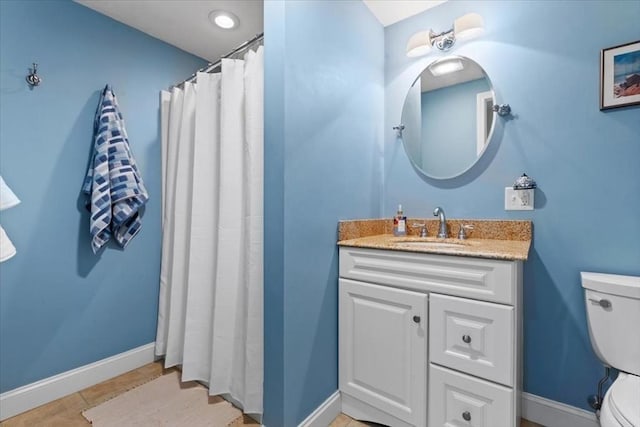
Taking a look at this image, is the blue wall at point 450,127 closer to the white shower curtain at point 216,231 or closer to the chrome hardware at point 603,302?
the chrome hardware at point 603,302

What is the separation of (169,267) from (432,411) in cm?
173

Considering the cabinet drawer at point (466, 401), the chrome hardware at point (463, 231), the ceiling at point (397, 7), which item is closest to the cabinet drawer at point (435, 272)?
the cabinet drawer at point (466, 401)

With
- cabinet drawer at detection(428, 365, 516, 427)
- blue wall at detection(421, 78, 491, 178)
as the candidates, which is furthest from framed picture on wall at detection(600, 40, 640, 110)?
cabinet drawer at detection(428, 365, 516, 427)


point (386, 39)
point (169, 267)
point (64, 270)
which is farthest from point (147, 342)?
point (386, 39)

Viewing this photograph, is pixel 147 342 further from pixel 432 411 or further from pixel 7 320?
pixel 432 411

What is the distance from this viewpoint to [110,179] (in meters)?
1.67

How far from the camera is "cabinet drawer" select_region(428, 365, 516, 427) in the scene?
103 centimetres

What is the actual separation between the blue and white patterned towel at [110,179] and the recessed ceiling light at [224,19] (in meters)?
0.77

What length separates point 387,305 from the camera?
1301 mm

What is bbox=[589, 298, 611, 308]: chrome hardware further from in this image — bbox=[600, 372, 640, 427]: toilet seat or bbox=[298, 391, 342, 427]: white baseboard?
bbox=[298, 391, 342, 427]: white baseboard

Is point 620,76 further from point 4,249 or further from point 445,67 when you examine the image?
point 4,249

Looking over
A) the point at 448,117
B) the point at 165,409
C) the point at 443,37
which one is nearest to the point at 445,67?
the point at 443,37

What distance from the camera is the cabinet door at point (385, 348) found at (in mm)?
1210

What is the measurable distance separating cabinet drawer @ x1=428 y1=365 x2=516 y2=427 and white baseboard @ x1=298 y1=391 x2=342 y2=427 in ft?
1.52
